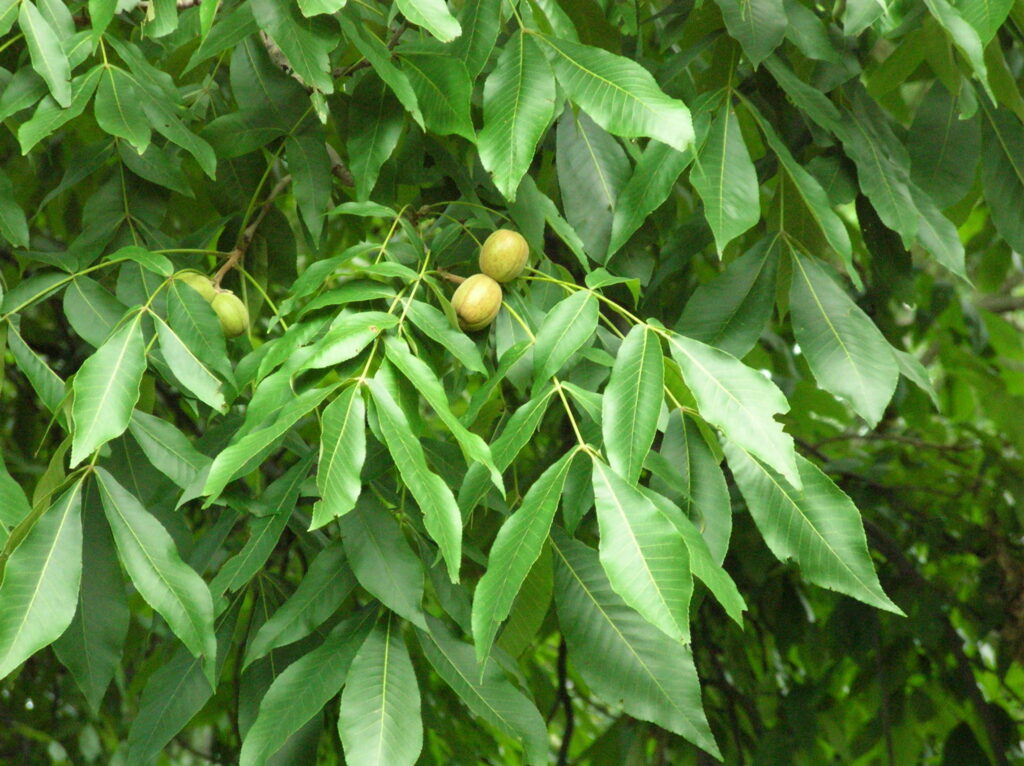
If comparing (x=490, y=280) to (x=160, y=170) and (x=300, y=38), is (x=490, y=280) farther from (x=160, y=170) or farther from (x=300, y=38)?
(x=160, y=170)

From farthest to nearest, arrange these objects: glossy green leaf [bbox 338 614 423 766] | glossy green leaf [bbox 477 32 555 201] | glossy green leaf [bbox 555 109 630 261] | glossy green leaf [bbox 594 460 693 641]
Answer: glossy green leaf [bbox 555 109 630 261] → glossy green leaf [bbox 477 32 555 201] → glossy green leaf [bbox 338 614 423 766] → glossy green leaf [bbox 594 460 693 641]

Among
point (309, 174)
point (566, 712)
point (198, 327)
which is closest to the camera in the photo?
point (198, 327)

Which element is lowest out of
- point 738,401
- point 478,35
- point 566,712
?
point 566,712

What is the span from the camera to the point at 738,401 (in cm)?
91

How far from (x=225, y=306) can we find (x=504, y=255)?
30 centimetres

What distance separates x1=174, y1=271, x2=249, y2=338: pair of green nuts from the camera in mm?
1139

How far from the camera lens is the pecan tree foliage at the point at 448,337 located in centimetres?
91

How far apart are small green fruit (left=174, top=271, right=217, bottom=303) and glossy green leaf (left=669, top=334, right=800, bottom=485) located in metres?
0.49

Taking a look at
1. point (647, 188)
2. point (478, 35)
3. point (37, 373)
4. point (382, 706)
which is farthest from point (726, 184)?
point (37, 373)

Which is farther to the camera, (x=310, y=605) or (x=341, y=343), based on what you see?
(x=310, y=605)

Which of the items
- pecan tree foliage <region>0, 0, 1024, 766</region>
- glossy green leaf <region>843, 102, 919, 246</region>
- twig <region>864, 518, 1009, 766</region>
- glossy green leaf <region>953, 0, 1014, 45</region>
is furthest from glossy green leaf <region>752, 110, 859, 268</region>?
twig <region>864, 518, 1009, 766</region>

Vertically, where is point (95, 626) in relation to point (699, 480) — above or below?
below

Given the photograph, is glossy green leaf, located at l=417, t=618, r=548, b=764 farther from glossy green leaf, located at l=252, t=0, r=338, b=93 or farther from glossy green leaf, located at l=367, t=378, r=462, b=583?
glossy green leaf, located at l=252, t=0, r=338, b=93

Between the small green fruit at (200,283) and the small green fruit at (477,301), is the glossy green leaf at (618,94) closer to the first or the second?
the small green fruit at (477,301)
